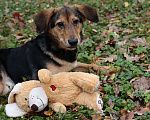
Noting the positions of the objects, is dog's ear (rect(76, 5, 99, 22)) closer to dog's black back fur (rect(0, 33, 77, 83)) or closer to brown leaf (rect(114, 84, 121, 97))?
dog's black back fur (rect(0, 33, 77, 83))

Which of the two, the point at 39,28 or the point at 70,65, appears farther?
the point at 70,65

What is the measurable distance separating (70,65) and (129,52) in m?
1.64

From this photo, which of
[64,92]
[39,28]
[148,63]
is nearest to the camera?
[64,92]

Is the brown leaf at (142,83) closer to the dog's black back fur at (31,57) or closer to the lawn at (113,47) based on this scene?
the lawn at (113,47)

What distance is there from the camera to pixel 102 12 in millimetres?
6930

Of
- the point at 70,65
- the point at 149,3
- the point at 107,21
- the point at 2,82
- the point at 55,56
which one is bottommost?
the point at 2,82

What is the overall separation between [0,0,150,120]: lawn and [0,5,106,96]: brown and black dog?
54 cm

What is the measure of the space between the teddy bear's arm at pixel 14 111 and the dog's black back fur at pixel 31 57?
0.84 m

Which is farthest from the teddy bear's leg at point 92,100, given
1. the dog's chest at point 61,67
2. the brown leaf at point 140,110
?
the dog's chest at point 61,67

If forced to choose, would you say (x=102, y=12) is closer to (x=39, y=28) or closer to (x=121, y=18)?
(x=121, y=18)

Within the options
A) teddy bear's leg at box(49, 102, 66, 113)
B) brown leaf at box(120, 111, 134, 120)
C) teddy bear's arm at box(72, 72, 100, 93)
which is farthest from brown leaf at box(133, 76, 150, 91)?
teddy bear's leg at box(49, 102, 66, 113)

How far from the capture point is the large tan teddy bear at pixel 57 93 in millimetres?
2736

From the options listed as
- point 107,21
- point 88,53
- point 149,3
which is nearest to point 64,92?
point 88,53

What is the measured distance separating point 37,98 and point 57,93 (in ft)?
1.13
